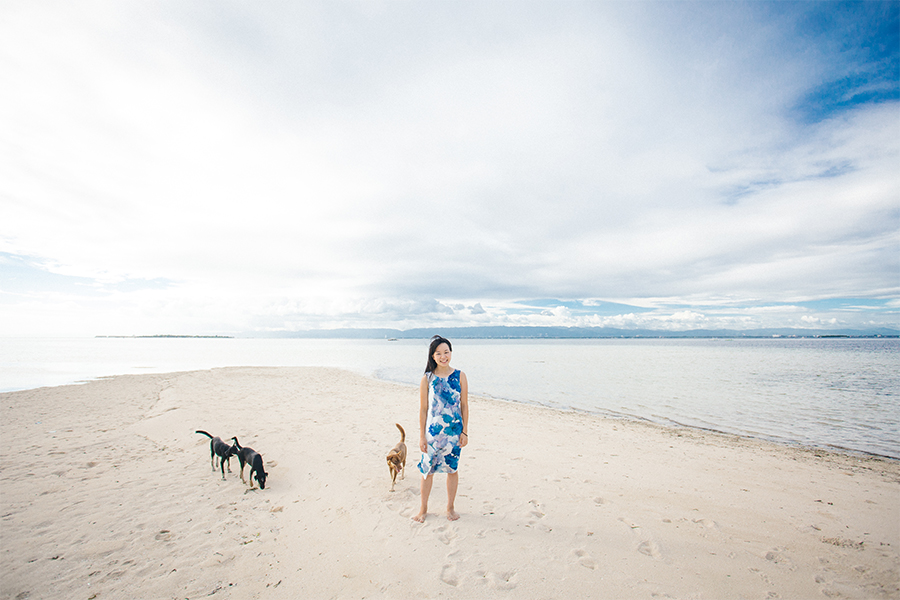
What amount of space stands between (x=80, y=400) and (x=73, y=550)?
15.9 m

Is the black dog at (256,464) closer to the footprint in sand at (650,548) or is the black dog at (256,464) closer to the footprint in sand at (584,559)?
the footprint in sand at (584,559)

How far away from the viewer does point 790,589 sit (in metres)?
4.16

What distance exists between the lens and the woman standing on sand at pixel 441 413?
523cm

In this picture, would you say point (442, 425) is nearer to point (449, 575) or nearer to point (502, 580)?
point (449, 575)

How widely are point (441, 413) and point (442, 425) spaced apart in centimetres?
18

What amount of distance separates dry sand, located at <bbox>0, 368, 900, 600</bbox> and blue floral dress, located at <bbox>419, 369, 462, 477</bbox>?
38.6 inches

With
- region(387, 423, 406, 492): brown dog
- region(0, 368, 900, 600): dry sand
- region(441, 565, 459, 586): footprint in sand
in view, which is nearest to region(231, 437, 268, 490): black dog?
region(0, 368, 900, 600): dry sand

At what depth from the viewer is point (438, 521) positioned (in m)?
5.52

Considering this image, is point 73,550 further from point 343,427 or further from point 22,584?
point 343,427

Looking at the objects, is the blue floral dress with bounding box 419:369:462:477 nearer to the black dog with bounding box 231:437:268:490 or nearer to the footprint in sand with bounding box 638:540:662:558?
the footprint in sand with bounding box 638:540:662:558

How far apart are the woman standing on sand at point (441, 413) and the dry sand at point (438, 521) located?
1053 mm

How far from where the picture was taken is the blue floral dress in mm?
5246

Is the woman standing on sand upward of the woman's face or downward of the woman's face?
downward

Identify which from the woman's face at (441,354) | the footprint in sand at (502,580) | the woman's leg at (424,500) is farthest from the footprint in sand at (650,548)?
the woman's face at (441,354)
